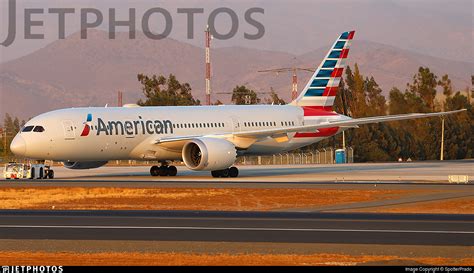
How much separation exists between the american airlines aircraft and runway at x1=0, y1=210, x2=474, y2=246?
1940 centimetres

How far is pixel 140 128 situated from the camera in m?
56.6

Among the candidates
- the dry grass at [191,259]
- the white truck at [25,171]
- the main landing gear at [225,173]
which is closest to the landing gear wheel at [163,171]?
the main landing gear at [225,173]

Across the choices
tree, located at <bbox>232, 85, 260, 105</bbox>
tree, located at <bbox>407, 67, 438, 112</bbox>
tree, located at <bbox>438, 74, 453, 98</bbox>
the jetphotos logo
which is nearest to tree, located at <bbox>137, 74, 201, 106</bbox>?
tree, located at <bbox>232, 85, 260, 105</bbox>

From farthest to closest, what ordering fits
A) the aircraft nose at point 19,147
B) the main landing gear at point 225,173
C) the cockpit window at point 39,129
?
the main landing gear at point 225,173, the cockpit window at point 39,129, the aircraft nose at point 19,147

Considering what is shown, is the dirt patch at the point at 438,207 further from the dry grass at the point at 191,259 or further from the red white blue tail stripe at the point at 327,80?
the red white blue tail stripe at the point at 327,80

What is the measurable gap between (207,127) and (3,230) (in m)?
31.4

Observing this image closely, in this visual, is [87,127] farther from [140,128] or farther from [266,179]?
[266,179]

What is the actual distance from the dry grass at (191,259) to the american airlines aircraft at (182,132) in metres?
31.1

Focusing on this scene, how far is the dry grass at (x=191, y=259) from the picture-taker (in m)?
22.0

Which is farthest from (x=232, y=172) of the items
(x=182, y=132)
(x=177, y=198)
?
(x=177, y=198)

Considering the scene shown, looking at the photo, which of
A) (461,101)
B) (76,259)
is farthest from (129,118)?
(461,101)

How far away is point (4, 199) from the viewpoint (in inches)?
1676

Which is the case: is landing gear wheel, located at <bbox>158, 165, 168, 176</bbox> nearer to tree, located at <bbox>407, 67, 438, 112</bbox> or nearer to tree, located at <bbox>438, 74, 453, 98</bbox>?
tree, located at <bbox>438, 74, 453, 98</bbox>

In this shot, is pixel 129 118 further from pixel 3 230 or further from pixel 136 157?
pixel 3 230
